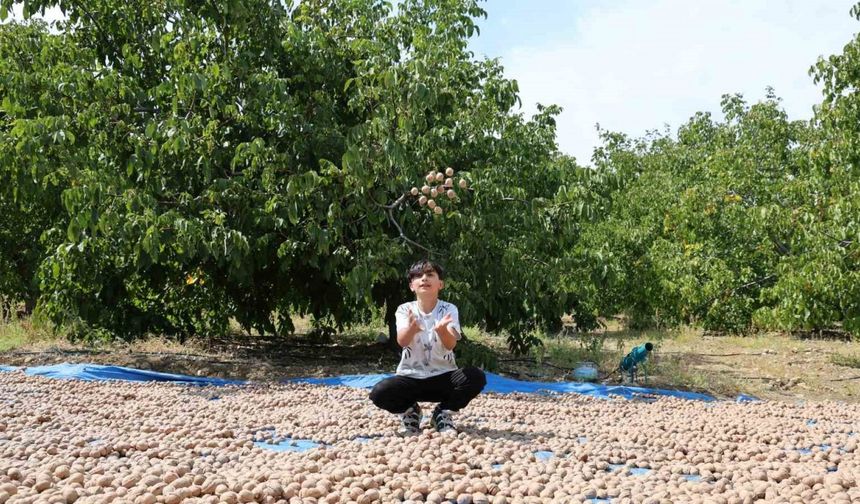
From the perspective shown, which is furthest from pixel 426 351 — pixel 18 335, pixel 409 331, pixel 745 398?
pixel 18 335

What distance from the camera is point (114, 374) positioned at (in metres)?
5.79

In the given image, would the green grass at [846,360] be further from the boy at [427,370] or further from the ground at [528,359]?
the boy at [427,370]

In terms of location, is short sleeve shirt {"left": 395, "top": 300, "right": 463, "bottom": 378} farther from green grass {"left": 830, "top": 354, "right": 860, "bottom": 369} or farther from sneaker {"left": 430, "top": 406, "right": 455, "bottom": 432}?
green grass {"left": 830, "top": 354, "right": 860, "bottom": 369}

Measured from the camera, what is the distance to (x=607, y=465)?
306cm

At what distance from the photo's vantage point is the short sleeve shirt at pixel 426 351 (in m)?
3.57

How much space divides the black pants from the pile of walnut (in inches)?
6.9

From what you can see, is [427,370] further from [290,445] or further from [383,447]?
[290,445]

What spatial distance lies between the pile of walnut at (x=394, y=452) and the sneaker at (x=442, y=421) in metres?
0.11

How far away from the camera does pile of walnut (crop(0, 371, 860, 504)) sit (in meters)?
2.55

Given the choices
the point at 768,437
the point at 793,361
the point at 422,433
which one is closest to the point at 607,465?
the point at 422,433

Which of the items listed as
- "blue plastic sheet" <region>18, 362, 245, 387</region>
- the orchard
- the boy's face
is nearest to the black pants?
the boy's face

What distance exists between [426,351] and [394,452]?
21.3 inches

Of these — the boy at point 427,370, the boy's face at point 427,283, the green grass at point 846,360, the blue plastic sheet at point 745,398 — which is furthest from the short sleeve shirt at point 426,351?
the green grass at point 846,360

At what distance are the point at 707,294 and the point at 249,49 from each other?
755 centimetres
